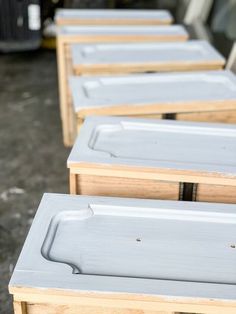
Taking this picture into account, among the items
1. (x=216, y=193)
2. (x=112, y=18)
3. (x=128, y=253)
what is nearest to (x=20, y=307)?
(x=128, y=253)

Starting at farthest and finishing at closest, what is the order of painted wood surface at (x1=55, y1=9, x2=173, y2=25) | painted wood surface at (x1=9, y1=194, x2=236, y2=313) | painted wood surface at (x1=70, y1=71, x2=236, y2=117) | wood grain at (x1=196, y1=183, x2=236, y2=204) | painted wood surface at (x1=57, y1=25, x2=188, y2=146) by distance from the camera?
1. painted wood surface at (x1=55, y1=9, x2=173, y2=25)
2. painted wood surface at (x1=57, y1=25, x2=188, y2=146)
3. painted wood surface at (x1=70, y1=71, x2=236, y2=117)
4. wood grain at (x1=196, y1=183, x2=236, y2=204)
5. painted wood surface at (x1=9, y1=194, x2=236, y2=313)

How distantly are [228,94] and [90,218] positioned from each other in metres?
0.97

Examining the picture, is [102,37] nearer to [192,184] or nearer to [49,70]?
[192,184]

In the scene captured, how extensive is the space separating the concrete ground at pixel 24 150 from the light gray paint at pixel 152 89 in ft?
2.63

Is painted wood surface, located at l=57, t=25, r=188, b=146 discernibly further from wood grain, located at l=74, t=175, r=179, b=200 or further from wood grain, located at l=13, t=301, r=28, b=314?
wood grain, located at l=13, t=301, r=28, b=314

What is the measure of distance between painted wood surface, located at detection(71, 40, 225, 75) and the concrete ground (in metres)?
0.76

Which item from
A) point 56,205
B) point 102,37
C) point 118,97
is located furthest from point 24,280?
point 102,37

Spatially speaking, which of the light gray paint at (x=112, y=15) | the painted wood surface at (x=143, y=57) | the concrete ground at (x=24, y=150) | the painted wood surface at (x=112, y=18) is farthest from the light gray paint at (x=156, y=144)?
the light gray paint at (x=112, y=15)

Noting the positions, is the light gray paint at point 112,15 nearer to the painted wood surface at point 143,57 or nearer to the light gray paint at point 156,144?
the painted wood surface at point 143,57

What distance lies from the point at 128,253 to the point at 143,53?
1596 mm

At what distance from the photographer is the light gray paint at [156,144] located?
4.54 feet

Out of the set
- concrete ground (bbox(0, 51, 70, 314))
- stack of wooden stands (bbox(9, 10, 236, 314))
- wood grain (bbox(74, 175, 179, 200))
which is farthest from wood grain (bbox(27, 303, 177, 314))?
concrete ground (bbox(0, 51, 70, 314))

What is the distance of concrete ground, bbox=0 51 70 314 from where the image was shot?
2.29 m

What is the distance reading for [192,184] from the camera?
138cm
